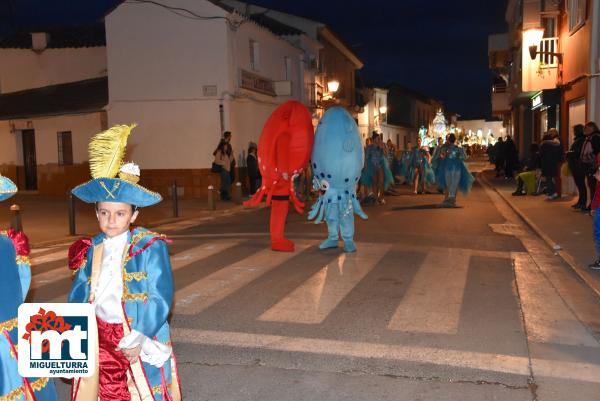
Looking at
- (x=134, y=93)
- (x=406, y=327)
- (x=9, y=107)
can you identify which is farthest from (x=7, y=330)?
(x=9, y=107)

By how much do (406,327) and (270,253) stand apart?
3917 mm

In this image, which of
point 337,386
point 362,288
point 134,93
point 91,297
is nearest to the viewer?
point 91,297

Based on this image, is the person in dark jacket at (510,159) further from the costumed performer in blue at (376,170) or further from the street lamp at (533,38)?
the costumed performer in blue at (376,170)

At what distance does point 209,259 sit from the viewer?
29.6ft

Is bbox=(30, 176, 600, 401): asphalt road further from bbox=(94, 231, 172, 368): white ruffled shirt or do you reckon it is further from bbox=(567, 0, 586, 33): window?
bbox=(567, 0, 586, 33): window

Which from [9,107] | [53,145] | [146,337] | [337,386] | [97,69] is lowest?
[337,386]

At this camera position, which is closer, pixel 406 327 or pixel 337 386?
pixel 337 386

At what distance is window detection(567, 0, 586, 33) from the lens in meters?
16.4

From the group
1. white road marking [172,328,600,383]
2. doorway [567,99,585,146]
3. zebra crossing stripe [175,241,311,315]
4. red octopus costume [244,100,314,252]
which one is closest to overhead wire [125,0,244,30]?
doorway [567,99,585,146]

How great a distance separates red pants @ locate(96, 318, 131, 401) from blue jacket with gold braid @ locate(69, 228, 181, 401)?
0.14ft

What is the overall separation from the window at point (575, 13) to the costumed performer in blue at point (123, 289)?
1610 centimetres

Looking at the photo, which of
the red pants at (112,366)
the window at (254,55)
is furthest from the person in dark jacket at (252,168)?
the red pants at (112,366)

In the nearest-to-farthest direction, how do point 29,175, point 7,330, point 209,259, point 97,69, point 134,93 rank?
1. point 7,330
2. point 209,259
3. point 134,93
4. point 29,175
5. point 97,69

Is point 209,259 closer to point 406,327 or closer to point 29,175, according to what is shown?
point 406,327
